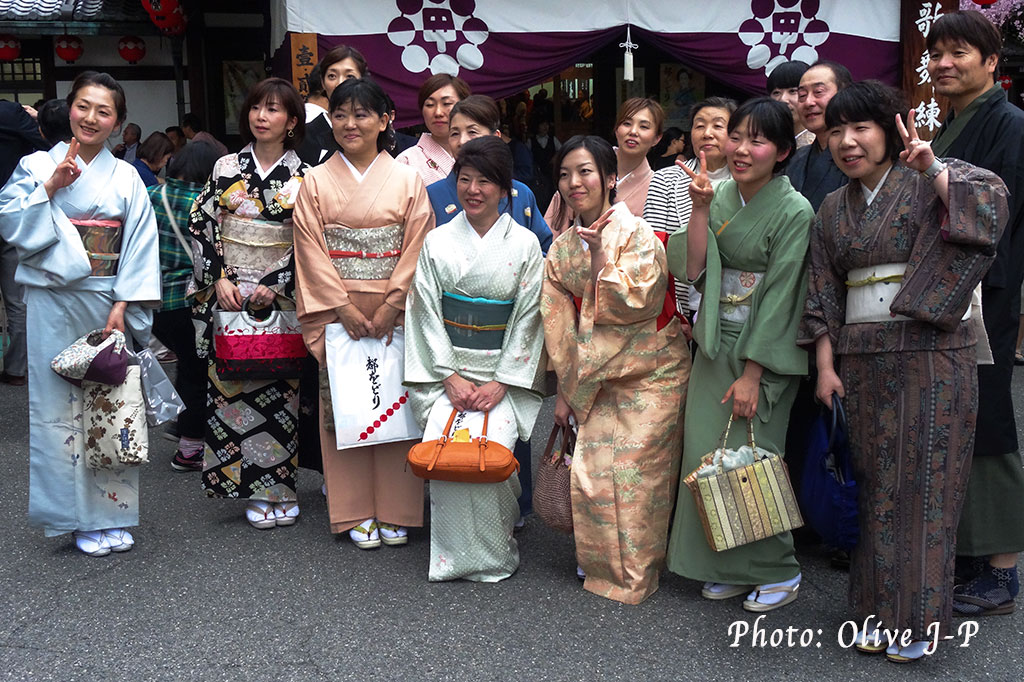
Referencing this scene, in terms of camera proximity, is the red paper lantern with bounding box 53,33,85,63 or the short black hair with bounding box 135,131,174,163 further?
the red paper lantern with bounding box 53,33,85,63

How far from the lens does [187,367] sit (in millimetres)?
5465

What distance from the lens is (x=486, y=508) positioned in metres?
3.78

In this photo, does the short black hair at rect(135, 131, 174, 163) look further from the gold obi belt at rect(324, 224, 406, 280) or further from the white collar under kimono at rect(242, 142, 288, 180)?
the gold obi belt at rect(324, 224, 406, 280)

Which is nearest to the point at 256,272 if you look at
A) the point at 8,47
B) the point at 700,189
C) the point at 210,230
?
the point at 210,230

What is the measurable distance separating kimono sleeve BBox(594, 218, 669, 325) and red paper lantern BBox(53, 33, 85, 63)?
29.3ft

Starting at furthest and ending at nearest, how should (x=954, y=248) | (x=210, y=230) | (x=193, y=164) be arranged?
(x=193, y=164) < (x=210, y=230) < (x=954, y=248)

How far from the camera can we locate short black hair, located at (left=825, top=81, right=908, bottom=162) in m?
3.00

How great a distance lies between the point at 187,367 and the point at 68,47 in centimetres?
658

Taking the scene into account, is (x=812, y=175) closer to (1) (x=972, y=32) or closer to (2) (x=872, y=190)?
(1) (x=972, y=32)

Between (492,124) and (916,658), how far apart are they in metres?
2.62

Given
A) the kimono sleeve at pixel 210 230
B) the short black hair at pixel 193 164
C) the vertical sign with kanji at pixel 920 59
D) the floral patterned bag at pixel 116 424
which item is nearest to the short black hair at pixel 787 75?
the kimono sleeve at pixel 210 230

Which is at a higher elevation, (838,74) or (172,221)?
(838,74)

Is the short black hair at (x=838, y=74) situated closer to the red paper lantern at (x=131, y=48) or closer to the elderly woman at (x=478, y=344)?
the elderly woman at (x=478, y=344)

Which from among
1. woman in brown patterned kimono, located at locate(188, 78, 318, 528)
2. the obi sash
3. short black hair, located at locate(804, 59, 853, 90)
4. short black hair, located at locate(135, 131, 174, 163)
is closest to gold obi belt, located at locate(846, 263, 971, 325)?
short black hair, located at locate(804, 59, 853, 90)
